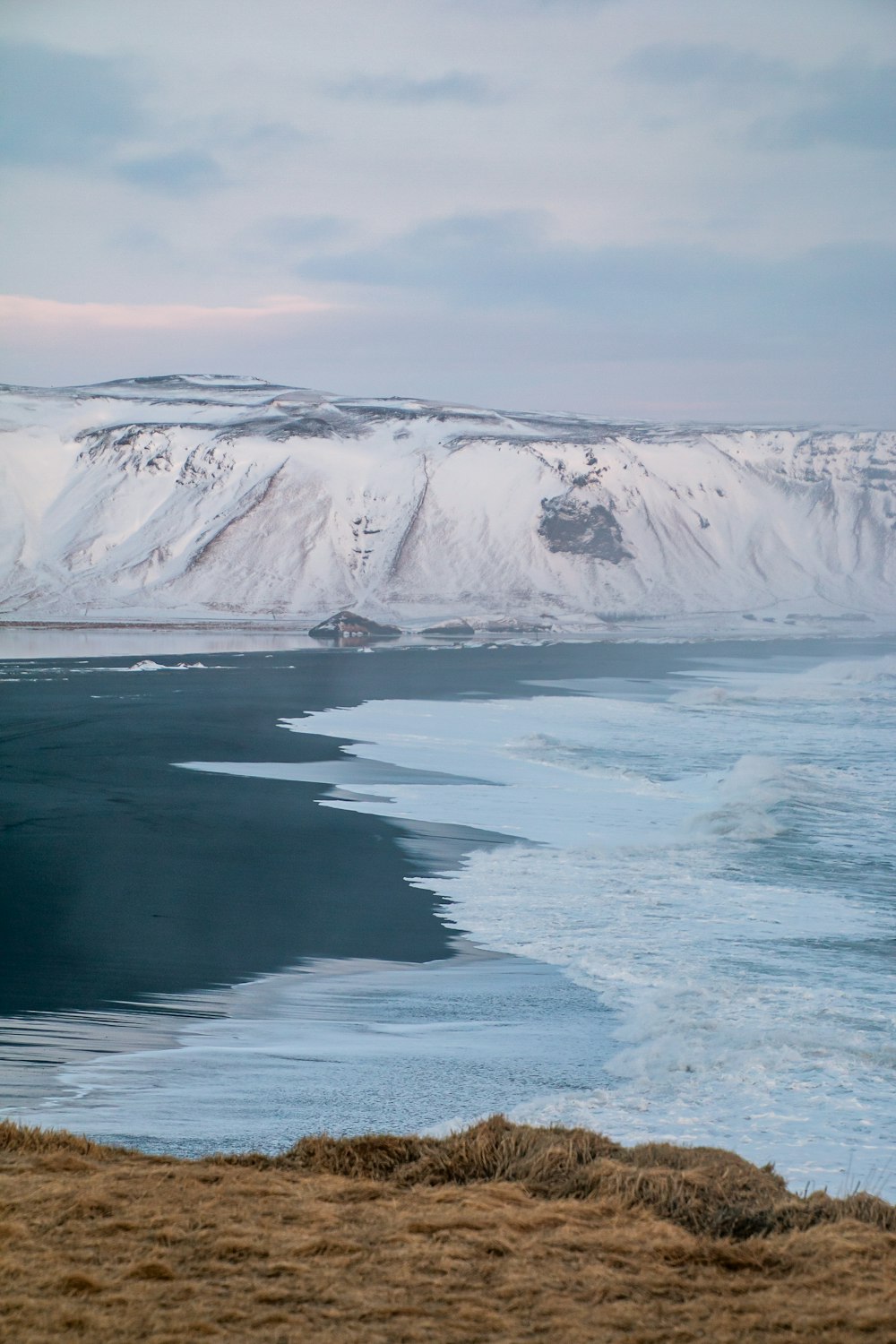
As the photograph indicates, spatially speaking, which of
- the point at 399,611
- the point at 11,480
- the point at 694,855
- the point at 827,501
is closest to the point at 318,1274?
the point at 694,855

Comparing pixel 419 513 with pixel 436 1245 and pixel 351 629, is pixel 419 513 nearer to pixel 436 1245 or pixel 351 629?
pixel 351 629

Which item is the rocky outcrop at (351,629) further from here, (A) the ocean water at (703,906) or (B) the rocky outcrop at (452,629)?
(A) the ocean water at (703,906)

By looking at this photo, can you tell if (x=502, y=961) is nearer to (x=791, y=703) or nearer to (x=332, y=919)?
(x=332, y=919)

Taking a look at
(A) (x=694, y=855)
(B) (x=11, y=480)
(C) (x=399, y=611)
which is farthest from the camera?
(B) (x=11, y=480)

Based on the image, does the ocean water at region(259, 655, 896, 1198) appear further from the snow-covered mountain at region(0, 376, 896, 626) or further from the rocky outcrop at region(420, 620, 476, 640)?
the snow-covered mountain at region(0, 376, 896, 626)

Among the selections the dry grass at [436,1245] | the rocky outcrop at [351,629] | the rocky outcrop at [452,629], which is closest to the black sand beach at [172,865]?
the dry grass at [436,1245]

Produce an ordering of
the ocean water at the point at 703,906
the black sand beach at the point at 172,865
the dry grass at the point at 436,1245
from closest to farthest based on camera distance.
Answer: the dry grass at the point at 436,1245 → the ocean water at the point at 703,906 → the black sand beach at the point at 172,865
